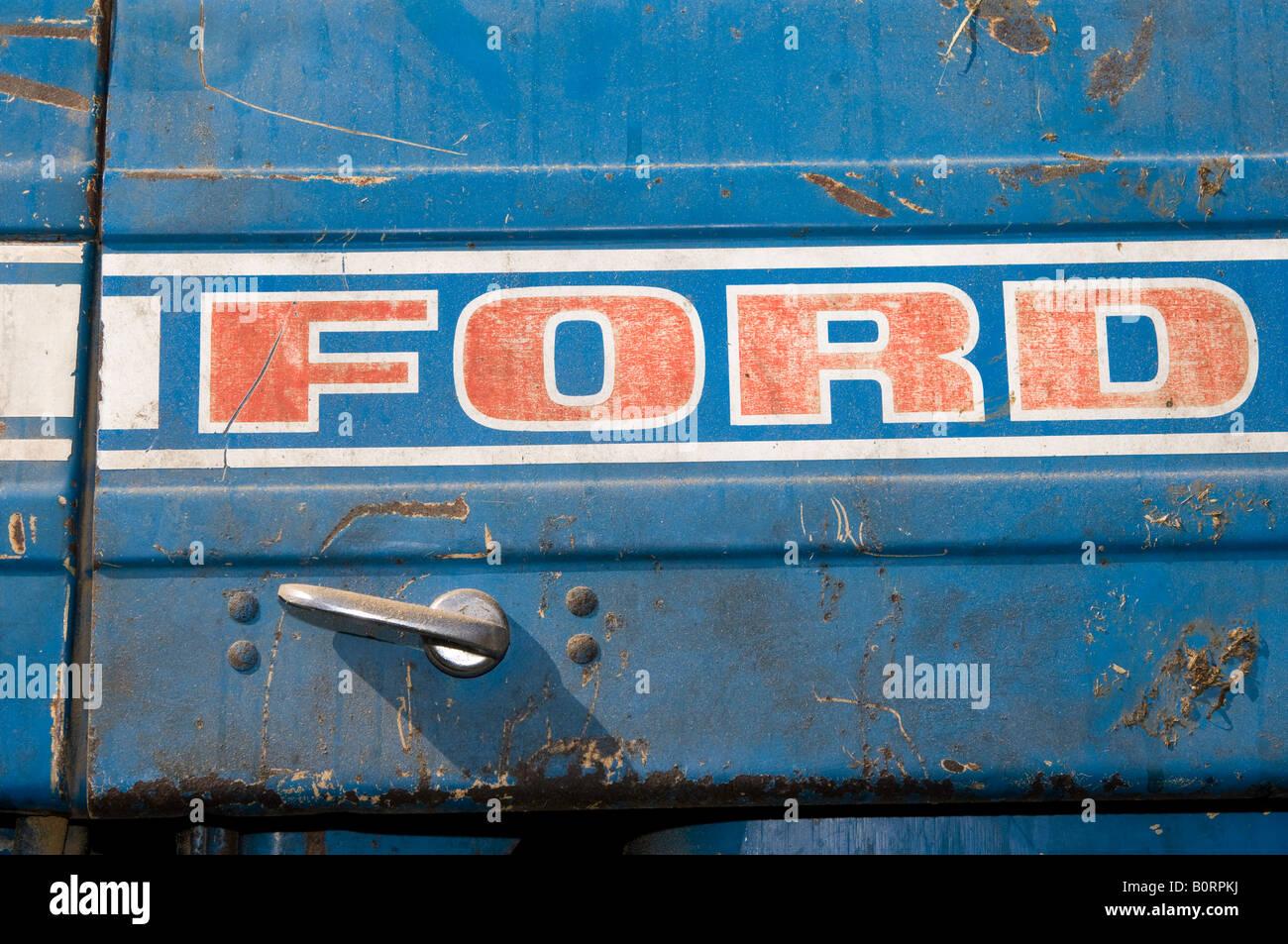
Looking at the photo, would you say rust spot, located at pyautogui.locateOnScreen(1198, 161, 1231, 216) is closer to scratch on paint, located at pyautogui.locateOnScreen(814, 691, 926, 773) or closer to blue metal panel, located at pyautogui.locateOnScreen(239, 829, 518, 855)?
scratch on paint, located at pyautogui.locateOnScreen(814, 691, 926, 773)

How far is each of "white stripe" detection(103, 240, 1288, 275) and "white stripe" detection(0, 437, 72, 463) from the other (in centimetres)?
29

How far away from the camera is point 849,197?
4.21 feet

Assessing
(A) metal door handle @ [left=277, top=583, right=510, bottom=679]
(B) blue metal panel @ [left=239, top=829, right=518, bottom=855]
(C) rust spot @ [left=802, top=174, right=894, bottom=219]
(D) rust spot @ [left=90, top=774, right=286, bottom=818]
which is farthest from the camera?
(B) blue metal panel @ [left=239, top=829, right=518, bottom=855]

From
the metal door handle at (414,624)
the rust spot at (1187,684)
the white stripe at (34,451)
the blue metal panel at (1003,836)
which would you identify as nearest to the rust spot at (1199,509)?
the rust spot at (1187,684)

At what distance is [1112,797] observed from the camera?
3.95 feet

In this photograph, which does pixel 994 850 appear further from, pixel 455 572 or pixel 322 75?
pixel 322 75

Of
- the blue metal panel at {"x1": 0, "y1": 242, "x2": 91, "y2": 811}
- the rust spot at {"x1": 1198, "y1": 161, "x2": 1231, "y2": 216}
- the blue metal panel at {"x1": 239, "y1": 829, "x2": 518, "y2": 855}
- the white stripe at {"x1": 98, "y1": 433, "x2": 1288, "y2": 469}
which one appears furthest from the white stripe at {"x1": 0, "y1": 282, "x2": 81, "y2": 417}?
the rust spot at {"x1": 1198, "y1": 161, "x2": 1231, "y2": 216}

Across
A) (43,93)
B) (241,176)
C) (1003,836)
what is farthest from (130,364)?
(1003,836)

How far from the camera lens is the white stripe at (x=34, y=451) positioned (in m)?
1.22

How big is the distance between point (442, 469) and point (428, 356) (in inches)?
6.0

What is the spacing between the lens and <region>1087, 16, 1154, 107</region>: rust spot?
1.30 m

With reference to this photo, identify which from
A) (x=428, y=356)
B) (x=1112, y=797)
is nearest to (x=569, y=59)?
(x=428, y=356)

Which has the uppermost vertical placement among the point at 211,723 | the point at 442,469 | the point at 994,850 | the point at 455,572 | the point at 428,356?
the point at 428,356

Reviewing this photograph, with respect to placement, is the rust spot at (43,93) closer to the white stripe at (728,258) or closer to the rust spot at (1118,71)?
the white stripe at (728,258)
